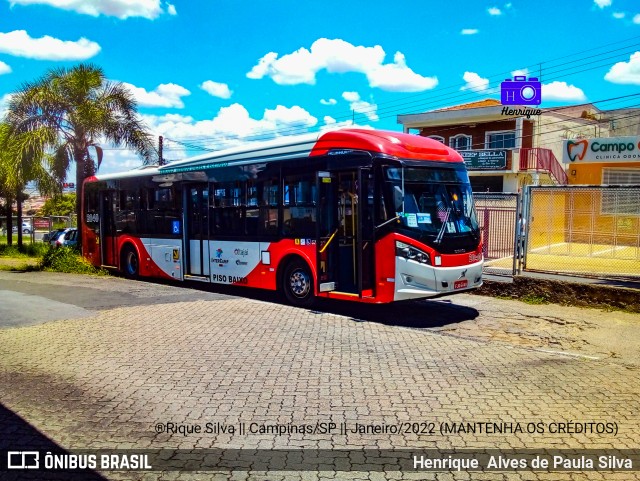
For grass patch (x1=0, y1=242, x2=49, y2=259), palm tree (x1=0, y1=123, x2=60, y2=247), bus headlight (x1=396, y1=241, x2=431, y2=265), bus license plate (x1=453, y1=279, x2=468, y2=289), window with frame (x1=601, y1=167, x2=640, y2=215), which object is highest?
palm tree (x1=0, y1=123, x2=60, y2=247)

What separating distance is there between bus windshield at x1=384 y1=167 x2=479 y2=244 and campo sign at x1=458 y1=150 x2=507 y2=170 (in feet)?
64.4

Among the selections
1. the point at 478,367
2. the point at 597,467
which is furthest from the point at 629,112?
the point at 597,467

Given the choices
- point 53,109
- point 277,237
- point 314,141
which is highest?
point 53,109

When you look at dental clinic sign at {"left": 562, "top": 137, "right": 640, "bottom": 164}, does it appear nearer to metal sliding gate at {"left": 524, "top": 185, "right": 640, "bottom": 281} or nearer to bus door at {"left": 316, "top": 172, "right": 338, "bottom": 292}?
metal sliding gate at {"left": 524, "top": 185, "right": 640, "bottom": 281}

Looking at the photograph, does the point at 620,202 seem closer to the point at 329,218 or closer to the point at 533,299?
the point at 533,299

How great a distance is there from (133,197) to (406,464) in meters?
13.1

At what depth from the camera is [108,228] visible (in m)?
17.0

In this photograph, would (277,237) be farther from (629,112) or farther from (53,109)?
(629,112)

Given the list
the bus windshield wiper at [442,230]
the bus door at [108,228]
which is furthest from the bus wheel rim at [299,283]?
the bus door at [108,228]

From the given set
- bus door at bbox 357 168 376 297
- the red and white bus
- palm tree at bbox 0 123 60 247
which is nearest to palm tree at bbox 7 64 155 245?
palm tree at bbox 0 123 60 247

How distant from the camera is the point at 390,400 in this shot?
557 centimetres

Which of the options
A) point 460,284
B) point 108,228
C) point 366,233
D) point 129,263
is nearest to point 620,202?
point 460,284

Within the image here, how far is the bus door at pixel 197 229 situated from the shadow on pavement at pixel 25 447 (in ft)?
26.2

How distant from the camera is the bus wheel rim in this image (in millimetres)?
10766
